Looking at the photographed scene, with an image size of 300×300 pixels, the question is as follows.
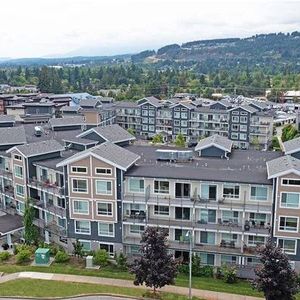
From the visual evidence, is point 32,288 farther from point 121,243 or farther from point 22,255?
point 121,243

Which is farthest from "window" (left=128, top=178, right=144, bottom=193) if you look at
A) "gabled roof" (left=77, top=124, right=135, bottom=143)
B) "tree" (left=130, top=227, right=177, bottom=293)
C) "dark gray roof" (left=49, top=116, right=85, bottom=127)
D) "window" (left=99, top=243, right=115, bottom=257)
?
"dark gray roof" (left=49, top=116, right=85, bottom=127)

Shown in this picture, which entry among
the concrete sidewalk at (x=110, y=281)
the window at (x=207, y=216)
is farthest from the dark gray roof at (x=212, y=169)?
the concrete sidewalk at (x=110, y=281)

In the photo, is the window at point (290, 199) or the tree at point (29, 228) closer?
the window at point (290, 199)

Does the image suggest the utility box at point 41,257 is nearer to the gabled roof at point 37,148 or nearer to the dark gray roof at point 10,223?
the dark gray roof at point 10,223

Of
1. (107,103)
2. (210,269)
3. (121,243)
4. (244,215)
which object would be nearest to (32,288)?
(121,243)

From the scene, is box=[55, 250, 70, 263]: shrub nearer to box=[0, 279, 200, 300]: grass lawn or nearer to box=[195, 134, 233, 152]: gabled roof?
box=[0, 279, 200, 300]: grass lawn

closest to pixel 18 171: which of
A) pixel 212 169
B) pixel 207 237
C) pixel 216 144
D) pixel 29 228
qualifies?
pixel 29 228
